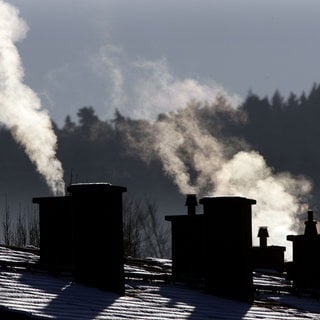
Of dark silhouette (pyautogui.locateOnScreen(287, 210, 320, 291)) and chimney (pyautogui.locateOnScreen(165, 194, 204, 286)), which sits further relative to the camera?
dark silhouette (pyautogui.locateOnScreen(287, 210, 320, 291))

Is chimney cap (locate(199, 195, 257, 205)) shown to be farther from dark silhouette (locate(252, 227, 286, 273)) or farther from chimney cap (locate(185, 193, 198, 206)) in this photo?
dark silhouette (locate(252, 227, 286, 273))

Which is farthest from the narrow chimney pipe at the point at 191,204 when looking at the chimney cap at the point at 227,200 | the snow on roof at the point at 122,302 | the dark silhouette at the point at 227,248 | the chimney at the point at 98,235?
the chimney at the point at 98,235

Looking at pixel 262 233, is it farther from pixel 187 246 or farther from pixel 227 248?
pixel 227 248

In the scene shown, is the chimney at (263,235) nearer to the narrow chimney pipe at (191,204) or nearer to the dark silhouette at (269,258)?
the dark silhouette at (269,258)

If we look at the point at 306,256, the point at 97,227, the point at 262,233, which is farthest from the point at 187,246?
the point at 262,233

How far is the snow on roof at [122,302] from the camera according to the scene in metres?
18.7

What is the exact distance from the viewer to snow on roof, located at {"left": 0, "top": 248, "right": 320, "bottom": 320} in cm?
1867

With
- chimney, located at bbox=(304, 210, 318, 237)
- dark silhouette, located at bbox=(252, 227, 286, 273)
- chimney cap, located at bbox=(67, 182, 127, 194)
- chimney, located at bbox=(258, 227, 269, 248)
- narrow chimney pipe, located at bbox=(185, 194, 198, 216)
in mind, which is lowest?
dark silhouette, located at bbox=(252, 227, 286, 273)

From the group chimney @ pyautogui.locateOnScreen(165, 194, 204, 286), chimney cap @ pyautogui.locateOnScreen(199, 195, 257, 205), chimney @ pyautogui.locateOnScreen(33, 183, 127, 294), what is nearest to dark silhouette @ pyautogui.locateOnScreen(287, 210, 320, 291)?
chimney @ pyautogui.locateOnScreen(165, 194, 204, 286)

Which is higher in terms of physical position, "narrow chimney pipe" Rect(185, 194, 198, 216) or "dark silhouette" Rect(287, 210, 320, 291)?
"narrow chimney pipe" Rect(185, 194, 198, 216)

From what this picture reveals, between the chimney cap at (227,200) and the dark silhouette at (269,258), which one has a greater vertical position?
the chimney cap at (227,200)

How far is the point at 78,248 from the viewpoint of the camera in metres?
23.0

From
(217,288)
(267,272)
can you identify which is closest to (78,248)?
(217,288)

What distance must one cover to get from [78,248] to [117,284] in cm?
111
